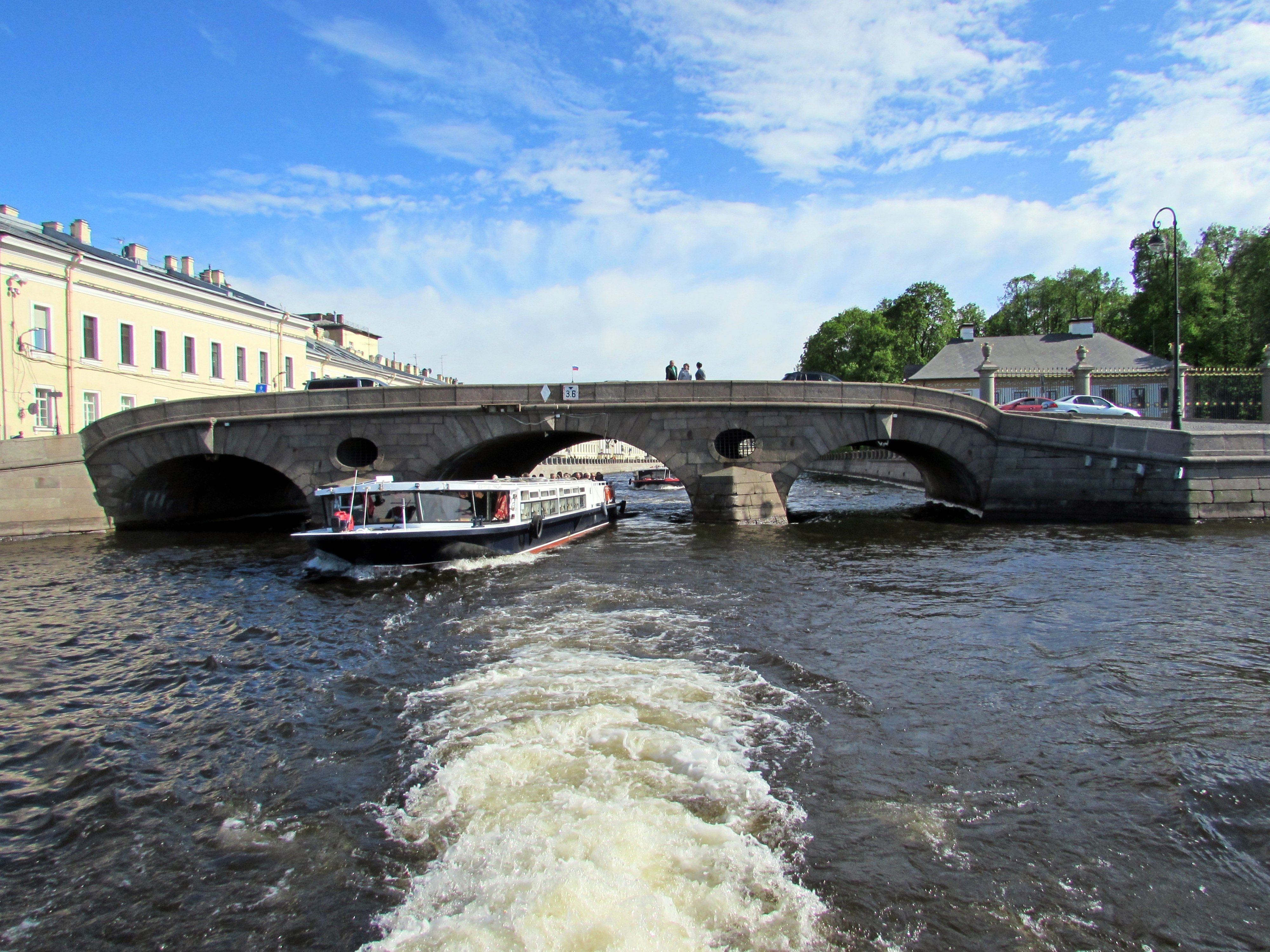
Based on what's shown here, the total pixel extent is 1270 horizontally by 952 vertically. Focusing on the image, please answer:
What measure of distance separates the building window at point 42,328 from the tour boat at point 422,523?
17.6 meters

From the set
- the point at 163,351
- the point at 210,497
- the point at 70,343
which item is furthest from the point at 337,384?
the point at 70,343

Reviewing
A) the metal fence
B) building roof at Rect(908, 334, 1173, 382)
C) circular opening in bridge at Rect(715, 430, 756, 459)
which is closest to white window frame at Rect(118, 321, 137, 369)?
circular opening in bridge at Rect(715, 430, 756, 459)

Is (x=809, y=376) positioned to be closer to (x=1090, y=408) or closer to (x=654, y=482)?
(x=1090, y=408)

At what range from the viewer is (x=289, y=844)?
6727mm

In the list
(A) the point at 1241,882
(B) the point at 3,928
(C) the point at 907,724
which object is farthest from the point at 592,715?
(A) the point at 1241,882

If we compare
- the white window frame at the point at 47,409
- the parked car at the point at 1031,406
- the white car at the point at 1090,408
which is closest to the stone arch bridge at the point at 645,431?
the white window frame at the point at 47,409

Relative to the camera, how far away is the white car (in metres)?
35.3

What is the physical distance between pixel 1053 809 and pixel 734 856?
3136 millimetres

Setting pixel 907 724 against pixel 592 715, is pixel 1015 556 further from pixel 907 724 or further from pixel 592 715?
pixel 592 715

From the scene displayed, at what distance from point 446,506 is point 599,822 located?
15192 millimetres

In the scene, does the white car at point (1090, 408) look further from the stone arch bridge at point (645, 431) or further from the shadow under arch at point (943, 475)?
the stone arch bridge at point (645, 431)

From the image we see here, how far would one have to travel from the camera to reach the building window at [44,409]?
30.1 metres

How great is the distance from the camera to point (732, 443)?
30.3m

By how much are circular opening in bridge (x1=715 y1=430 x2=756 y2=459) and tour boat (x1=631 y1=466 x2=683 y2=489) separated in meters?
27.4
